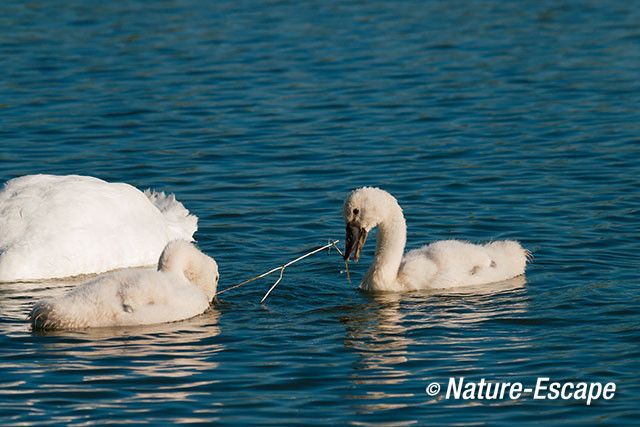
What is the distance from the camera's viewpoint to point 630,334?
9641 mm

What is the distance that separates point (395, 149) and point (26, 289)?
262 inches

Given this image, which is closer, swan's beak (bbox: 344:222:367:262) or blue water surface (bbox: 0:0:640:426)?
blue water surface (bbox: 0:0:640:426)

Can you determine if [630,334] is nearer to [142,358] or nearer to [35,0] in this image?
[142,358]

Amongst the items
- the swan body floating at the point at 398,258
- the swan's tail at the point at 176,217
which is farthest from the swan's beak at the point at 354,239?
the swan's tail at the point at 176,217

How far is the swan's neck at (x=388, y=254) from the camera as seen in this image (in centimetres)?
1116

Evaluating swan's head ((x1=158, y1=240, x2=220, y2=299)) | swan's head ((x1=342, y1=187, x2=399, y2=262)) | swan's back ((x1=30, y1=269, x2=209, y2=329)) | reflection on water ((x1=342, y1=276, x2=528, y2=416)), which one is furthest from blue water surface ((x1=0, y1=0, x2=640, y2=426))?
swan's head ((x1=342, y1=187, x2=399, y2=262))

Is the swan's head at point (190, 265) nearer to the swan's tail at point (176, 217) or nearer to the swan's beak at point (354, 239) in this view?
the swan's beak at point (354, 239)

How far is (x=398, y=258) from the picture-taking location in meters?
11.2

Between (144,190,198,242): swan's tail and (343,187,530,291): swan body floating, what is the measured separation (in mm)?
2384

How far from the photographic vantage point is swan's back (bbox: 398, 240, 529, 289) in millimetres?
11219

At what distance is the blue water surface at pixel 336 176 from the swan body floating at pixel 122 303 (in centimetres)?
13

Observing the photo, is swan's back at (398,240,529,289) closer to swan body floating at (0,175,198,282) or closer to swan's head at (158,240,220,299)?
swan's head at (158,240,220,299)

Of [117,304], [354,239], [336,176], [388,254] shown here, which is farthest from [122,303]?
[336,176]

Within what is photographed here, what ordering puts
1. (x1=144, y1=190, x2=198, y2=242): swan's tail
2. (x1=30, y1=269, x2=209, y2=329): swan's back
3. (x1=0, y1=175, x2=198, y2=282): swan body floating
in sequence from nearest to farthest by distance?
1. (x1=30, y1=269, x2=209, y2=329): swan's back
2. (x1=0, y1=175, x2=198, y2=282): swan body floating
3. (x1=144, y1=190, x2=198, y2=242): swan's tail
